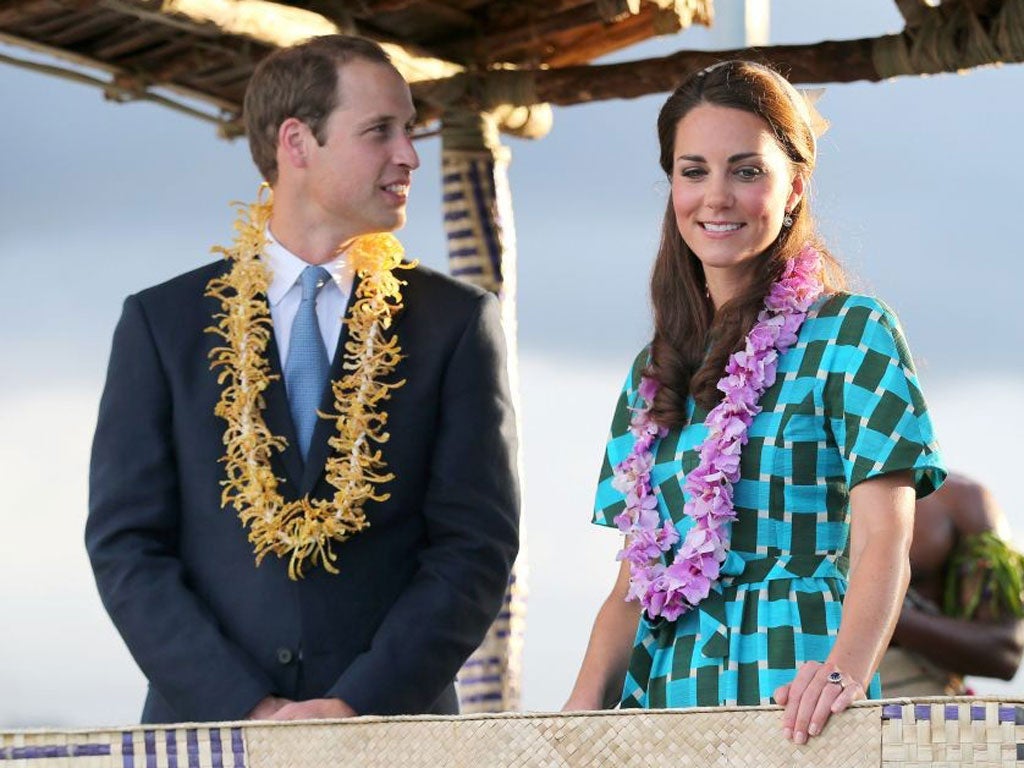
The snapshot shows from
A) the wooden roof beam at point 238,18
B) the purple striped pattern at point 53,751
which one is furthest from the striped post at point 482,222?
the purple striped pattern at point 53,751

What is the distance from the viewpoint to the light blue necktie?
121 inches

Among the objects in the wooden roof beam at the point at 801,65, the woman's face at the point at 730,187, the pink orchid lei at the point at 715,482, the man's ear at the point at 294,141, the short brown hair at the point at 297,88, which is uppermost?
the wooden roof beam at the point at 801,65

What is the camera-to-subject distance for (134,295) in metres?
3.18

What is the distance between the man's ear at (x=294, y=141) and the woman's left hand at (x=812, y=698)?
1358mm

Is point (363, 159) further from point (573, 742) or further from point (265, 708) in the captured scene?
point (573, 742)

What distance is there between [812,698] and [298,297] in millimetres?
1285

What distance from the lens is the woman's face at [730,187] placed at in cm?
258

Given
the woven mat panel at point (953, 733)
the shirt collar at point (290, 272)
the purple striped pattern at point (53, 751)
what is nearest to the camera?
the woven mat panel at point (953, 733)

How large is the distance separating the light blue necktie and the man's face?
10 centimetres

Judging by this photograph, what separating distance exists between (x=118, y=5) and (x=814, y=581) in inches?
99.9

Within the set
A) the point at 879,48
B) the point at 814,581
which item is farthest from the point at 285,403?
the point at 879,48

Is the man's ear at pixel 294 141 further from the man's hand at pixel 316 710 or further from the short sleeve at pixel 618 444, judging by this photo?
the man's hand at pixel 316 710

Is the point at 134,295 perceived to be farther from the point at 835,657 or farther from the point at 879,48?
the point at 879,48

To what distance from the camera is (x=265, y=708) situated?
289cm
